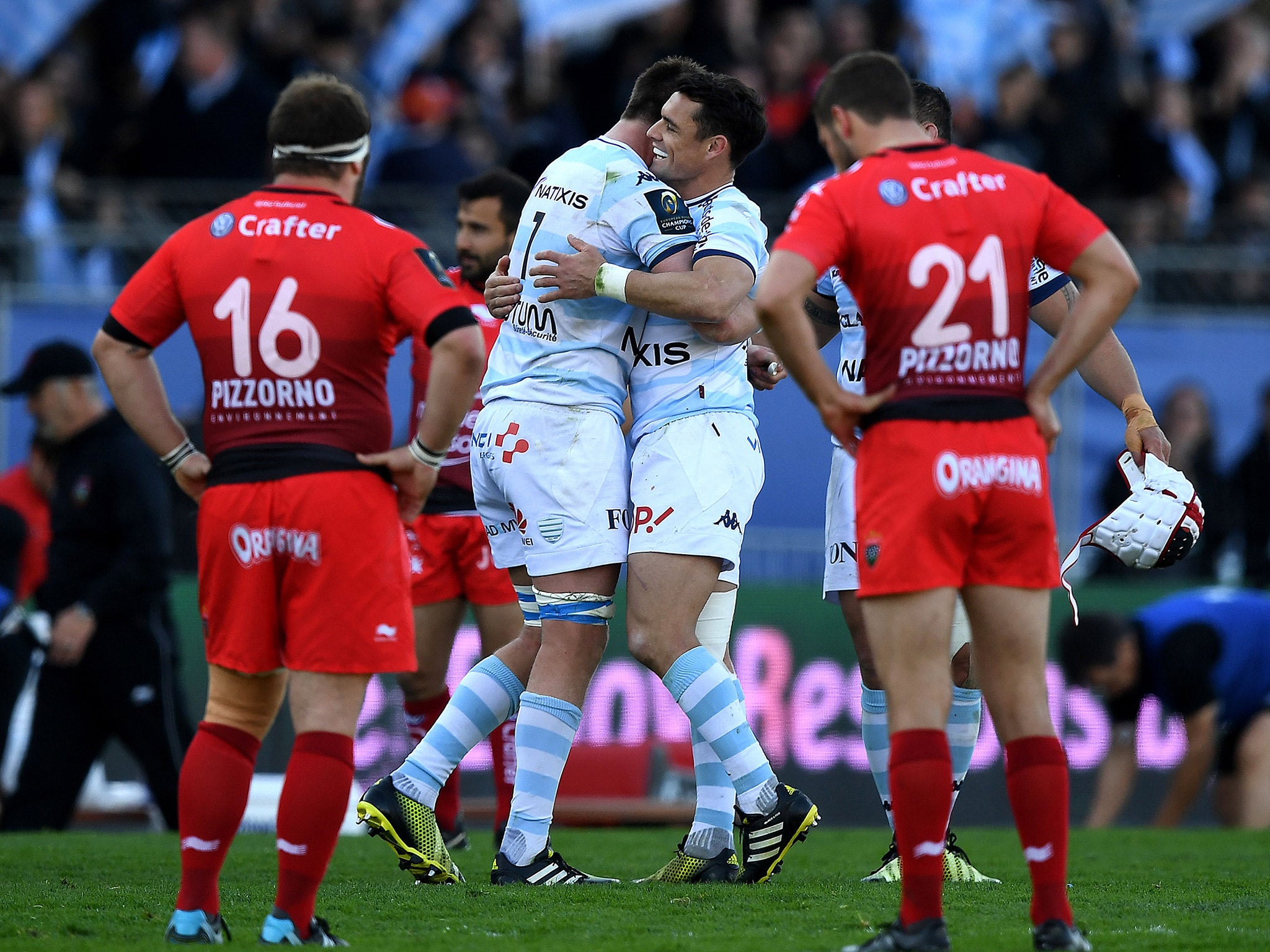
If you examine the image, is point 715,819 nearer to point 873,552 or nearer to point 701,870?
→ point 701,870

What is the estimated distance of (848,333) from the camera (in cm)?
610

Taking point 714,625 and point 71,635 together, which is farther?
point 71,635

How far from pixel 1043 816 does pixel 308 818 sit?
1863mm

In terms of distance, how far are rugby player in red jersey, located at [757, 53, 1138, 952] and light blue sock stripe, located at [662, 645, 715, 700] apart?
142cm

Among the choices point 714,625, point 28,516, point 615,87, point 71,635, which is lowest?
point 71,635

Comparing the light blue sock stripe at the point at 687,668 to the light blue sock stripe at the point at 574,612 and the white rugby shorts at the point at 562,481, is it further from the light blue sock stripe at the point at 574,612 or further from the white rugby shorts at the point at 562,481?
the white rugby shorts at the point at 562,481

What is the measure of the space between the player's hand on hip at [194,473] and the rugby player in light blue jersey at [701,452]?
1.46 meters

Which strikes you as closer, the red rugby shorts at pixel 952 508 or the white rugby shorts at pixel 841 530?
the red rugby shorts at pixel 952 508

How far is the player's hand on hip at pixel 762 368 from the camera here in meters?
6.37

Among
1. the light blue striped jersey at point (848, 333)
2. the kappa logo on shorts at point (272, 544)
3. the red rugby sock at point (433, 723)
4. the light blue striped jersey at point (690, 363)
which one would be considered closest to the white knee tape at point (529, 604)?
the light blue striped jersey at point (690, 363)

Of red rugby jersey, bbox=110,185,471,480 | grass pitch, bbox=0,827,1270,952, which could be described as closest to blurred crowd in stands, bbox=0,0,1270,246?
grass pitch, bbox=0,827,1270,952

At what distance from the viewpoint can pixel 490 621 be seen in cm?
739

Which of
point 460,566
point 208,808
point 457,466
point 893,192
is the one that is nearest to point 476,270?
point 457,466

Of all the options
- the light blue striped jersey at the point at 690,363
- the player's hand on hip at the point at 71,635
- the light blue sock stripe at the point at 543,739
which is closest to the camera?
the light blue sock stripe at the point at 543,739
